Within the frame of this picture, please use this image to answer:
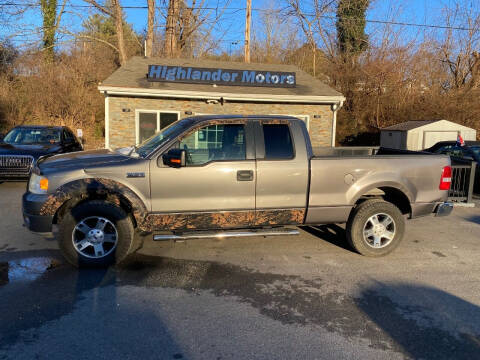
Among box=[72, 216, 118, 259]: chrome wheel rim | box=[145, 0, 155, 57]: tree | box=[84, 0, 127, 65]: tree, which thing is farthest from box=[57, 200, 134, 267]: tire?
box=[84, 0, 127, 65]: tree

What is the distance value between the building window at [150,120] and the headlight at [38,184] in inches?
377

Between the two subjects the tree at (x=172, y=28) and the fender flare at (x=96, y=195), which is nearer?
the fender flare at (x=96, y=195)

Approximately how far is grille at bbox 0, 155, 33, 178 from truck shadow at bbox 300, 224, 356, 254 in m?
7.04

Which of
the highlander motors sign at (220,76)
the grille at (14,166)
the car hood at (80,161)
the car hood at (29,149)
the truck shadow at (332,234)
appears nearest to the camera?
the car hood at (80,161)

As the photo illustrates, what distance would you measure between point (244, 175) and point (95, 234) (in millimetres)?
1945

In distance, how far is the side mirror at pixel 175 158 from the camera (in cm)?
439

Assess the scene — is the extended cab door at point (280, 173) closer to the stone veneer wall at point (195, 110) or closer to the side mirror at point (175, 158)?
the side mirror at point (175, 158)

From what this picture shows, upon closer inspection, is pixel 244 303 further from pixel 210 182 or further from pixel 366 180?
pixel 366 180

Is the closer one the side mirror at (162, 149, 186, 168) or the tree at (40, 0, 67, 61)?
the side mirror at (162, 149, 186, 168)

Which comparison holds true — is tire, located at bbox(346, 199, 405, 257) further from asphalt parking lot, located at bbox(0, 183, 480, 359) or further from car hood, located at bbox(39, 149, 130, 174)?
car hood, located at bbox(39, 149, 130, 174)

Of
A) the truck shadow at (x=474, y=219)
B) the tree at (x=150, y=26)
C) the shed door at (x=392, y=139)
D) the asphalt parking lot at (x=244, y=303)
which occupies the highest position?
the tree at (x=150, y=26)

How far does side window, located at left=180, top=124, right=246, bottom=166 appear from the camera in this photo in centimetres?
470

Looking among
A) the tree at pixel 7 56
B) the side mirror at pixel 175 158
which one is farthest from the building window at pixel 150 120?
the tree at pixel 7 56

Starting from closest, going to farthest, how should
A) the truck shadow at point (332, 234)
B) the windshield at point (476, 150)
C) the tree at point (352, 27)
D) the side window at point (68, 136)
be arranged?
the truck shadow at point (332, 234) → the windshield at point (476, 150) → the side window at point (68, 136) → the tree at point (352, 27)
